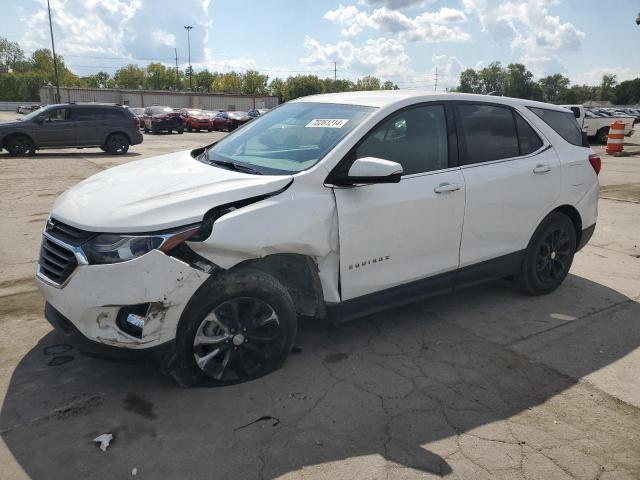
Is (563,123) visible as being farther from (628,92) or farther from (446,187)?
(628,92)

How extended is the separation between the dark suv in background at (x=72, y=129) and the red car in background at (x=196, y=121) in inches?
639

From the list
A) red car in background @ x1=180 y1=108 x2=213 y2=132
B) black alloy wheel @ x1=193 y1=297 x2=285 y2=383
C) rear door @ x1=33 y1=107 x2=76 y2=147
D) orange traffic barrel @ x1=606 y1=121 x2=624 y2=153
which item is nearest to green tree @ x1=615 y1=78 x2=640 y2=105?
red car in background @ x1=180 y1=108 x2=213 y2=132

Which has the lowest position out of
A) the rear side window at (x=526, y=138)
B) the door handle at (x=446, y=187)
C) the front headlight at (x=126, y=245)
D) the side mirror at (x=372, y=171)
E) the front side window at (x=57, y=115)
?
the front headlight at (x=126, y=245)

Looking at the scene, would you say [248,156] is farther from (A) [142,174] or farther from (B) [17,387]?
(B) [17,387]

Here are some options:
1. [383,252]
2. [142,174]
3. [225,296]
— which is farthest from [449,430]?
[142,174]

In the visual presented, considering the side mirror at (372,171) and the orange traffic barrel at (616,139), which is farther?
the orange traffic barrel at (616,139)

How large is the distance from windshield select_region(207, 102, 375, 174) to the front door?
239 millimetres

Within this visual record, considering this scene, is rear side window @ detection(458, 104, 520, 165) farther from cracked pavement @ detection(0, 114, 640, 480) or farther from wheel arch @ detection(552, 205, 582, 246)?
cracked pavement @ detection(0, 114, 640, 480)

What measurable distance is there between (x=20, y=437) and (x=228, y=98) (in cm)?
7476

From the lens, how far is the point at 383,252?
3.58 meters

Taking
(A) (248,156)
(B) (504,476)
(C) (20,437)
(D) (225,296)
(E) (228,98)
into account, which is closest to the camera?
(B) (504,476)

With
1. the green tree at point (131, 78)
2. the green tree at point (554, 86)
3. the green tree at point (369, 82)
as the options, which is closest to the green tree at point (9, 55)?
the green tree at point (131, 78)

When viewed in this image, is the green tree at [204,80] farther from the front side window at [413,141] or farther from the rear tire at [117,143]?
the front side window at [413,141]

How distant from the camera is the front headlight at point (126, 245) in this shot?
111 inches
